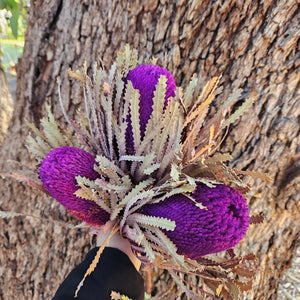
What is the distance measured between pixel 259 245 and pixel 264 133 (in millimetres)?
255

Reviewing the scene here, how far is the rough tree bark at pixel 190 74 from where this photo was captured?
611 millimetres

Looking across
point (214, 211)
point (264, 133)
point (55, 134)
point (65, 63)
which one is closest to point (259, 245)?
point (264, 133)

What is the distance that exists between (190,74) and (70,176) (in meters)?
0.38

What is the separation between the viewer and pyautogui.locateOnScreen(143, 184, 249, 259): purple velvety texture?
0.37 m

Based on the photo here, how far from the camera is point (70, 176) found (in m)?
0.42

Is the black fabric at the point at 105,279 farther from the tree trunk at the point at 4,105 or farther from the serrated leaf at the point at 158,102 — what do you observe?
the tree trunk at the point at 4,105

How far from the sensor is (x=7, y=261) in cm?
78

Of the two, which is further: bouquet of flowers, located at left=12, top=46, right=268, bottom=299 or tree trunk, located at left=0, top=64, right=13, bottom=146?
tree trunk, located at left=0, top=64, right=13, bottom=146

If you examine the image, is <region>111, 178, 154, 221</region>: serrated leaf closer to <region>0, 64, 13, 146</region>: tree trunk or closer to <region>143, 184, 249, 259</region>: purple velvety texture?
<region>143, 184, 249, 259</region>: purple velvety texture

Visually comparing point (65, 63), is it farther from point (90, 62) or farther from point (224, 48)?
point (224, 48)

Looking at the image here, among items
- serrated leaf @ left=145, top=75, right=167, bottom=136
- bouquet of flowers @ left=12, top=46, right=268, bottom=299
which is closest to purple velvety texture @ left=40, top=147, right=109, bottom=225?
bouquet of flowers @ left=12, top=46, right=268, bottom=299

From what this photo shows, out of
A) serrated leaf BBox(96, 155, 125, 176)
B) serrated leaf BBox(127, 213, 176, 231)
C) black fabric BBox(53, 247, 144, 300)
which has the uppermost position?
serrated leaf BBox(96, 155, 125, 176)

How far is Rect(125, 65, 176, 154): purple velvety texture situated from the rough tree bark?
0.18m

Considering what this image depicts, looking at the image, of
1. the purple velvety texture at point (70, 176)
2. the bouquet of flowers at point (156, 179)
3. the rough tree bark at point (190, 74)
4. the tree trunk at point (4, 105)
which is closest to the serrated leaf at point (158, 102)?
the bouquet of flowers at point (156, 179)
